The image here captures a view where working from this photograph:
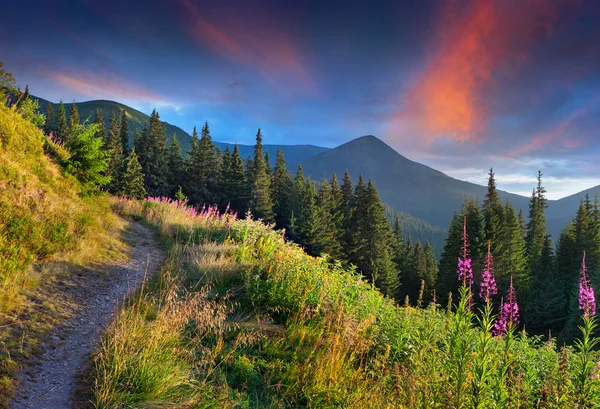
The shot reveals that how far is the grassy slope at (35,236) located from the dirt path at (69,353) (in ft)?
0.56

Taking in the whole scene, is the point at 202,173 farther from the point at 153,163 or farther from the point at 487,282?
the point at 487,282

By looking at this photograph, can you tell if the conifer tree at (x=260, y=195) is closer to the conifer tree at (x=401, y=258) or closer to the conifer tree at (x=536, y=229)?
the conifer tree at (x=401, y=258)

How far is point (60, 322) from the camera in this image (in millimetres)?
4367

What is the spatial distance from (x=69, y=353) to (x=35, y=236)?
134 inches

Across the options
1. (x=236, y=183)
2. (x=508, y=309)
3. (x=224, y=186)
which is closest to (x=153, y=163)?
(x=224, y=186)

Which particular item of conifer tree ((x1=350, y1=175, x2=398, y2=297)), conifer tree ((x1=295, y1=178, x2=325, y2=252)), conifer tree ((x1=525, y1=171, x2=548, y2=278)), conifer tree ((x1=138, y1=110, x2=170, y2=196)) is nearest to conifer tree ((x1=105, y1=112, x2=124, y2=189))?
conifer tree ((x1=138, y1=110, x2=170, y2=196))

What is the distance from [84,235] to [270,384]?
19.9 feet

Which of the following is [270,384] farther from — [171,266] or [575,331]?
[575,331]

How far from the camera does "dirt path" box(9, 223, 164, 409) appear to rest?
2980mm

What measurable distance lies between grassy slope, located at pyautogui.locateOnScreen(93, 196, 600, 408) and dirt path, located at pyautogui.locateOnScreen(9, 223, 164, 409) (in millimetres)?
314

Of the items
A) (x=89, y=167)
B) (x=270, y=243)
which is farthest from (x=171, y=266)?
(x=89, y=167)

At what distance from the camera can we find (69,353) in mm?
3768

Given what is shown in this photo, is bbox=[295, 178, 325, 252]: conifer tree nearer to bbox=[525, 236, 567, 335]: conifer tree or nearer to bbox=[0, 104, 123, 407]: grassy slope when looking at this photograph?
bbox=[525, 236, 567, 335]: conifer tree

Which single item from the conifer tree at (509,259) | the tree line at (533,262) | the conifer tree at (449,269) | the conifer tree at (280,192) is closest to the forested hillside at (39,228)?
the tree line at (533,262)
